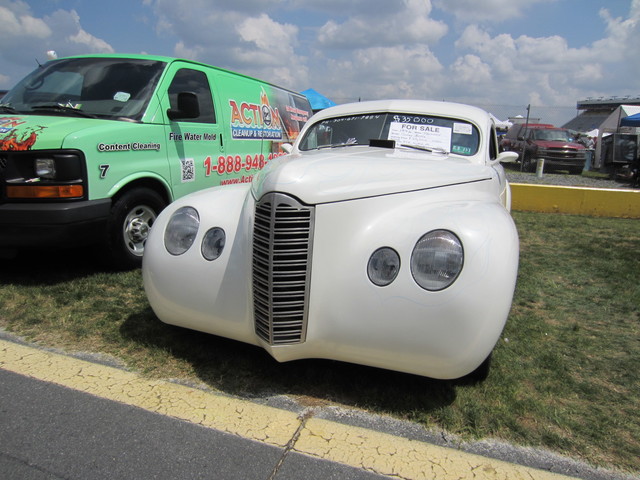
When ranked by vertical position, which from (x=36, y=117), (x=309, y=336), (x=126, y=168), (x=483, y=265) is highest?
(x=36, y=117)

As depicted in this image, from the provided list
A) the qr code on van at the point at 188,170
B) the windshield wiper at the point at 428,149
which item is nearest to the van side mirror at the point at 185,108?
the qr code on van at the point at 188,170

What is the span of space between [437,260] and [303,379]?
1.05 metres

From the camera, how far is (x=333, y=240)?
7.49 feet

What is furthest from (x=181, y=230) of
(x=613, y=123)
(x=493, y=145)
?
(x=613, y=123)

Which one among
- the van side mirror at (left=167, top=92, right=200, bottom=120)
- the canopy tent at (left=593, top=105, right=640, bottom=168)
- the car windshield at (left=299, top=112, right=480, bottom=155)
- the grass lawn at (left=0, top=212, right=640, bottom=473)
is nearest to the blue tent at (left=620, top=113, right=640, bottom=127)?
Answer: the canopy tent at (left=593, top=105, right=640, bottom=168)

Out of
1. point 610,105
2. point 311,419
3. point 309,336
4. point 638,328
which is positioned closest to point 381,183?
point 309,336

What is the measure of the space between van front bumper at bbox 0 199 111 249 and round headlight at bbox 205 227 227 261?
62.0 inches

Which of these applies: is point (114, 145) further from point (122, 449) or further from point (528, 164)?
point (528, 164)

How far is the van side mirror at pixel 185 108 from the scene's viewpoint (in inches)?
173

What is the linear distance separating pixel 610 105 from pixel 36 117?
63.7 metres

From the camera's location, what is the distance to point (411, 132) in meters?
3.69

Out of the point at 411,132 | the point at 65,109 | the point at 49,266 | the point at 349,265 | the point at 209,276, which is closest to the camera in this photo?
the point at 349,265

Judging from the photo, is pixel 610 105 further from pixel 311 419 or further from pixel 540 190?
pixel 311 419

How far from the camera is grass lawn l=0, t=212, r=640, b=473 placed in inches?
89.0
